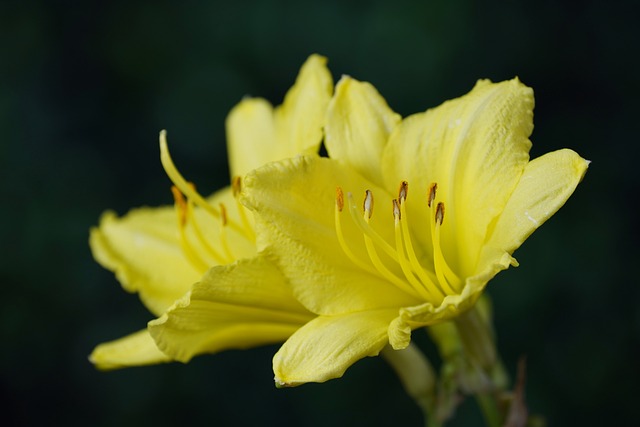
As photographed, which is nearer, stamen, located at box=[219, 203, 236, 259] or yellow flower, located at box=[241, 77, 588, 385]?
yellow flower, located at box=[241, 77, 588, 385]

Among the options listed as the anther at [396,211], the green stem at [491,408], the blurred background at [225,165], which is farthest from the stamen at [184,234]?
the blurred background at [225,165]

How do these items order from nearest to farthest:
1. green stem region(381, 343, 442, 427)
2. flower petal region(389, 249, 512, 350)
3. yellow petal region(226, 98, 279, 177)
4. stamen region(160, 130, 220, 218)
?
flower petal region(389, 249, 512, 350) → stamen region(160, 130, 220, 218) → green stem region(381, 343, 442, 427) → yellow petal region(226, 98, 279, 177)

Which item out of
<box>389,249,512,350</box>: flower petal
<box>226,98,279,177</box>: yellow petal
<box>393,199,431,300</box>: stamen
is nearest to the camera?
<box>389,249,512,350</box>: flower petal

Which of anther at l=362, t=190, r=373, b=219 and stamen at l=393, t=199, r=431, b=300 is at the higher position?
anther at l=362, t=190, r=373, b=219

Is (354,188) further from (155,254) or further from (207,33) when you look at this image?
(207,33)

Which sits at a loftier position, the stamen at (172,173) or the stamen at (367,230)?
the stamen at (172,173)

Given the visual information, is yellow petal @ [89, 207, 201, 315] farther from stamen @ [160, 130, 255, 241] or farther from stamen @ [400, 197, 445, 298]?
stamen @ [400, 197, 445, 298]

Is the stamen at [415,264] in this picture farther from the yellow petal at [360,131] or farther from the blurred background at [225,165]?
the blurred background at [225,165]

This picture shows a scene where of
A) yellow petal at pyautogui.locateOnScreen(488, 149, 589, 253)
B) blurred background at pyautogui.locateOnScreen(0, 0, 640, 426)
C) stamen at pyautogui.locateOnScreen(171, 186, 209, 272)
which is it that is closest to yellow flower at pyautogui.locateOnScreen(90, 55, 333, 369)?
stamen at pyautogui.locateOnScreen(171, 186, 209, 272)
